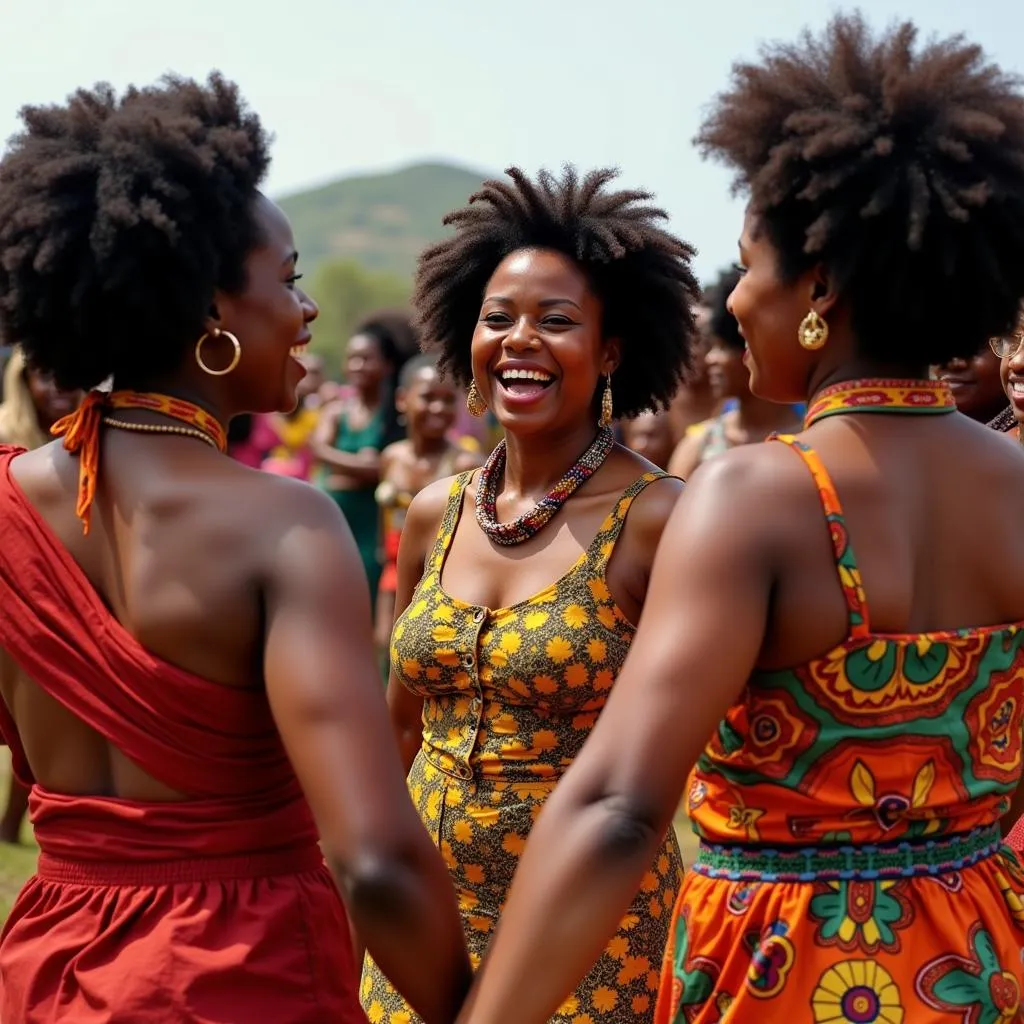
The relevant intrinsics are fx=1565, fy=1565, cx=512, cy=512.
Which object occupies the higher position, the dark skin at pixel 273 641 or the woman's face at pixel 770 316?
the woman's face at pixel 770 316

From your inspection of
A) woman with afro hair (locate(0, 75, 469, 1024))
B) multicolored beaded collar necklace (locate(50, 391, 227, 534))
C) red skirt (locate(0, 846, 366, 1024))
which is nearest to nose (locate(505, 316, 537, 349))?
woman with afro hair (locate(0, 75, 469, 1024))

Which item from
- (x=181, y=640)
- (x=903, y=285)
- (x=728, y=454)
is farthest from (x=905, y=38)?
(x=181, y=640)

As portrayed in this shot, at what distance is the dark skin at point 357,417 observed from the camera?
36.0 feet

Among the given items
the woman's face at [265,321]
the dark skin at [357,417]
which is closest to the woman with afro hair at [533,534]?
the woman's face at [265,321]

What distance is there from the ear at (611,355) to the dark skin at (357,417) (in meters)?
6.81

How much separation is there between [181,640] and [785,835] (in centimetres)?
102

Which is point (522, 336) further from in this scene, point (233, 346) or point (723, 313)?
point (723, 313)

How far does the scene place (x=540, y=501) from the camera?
153 inches

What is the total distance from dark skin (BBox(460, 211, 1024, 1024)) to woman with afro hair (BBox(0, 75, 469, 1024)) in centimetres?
28

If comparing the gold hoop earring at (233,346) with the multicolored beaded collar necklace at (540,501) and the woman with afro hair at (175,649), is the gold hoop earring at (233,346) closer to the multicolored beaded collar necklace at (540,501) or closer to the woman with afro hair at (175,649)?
the woman with afro hair at (175,649)

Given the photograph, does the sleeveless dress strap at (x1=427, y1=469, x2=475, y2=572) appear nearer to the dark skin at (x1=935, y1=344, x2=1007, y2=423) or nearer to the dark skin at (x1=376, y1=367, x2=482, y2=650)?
the dark skin at (x1=935, y1=344, x2=1007, y2=423)

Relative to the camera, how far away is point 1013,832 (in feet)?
12.4

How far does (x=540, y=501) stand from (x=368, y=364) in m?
8.11

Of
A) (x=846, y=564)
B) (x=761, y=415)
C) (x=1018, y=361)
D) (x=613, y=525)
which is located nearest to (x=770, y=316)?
(x=846, y=564)
